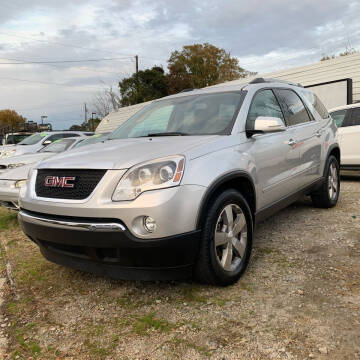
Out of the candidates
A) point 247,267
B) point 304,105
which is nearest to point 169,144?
point 247,267

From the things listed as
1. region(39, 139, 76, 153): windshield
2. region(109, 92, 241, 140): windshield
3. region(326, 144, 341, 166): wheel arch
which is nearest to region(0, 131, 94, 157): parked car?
region(39, 139, 76, 153): windshield

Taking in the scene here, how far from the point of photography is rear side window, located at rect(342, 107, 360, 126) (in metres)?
7.10

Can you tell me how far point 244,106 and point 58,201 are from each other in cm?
184

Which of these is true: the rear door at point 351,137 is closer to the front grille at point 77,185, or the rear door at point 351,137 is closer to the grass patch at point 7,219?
the front grille at point 77,185

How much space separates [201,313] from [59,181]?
1391 millimetres

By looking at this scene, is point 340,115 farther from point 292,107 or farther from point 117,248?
point 117,248

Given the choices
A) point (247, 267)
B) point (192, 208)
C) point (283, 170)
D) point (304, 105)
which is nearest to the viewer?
point (192, 208)

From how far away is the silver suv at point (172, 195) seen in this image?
2.25 m

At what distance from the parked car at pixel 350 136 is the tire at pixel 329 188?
220 cm

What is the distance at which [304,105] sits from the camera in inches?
174

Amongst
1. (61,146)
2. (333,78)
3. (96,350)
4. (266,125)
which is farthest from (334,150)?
(333,78)

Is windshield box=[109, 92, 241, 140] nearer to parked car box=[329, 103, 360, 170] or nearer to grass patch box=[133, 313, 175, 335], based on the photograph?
grass patch box=[133, 313, 175, 335]

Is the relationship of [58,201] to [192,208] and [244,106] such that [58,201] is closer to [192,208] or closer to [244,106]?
[192,208]

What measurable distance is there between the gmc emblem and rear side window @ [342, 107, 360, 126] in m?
6.48
